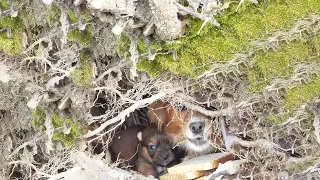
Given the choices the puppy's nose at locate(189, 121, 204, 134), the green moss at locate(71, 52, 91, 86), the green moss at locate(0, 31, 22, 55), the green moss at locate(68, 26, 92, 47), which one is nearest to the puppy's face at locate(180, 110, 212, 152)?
the puppy's nose at locate(189, 121, 204, 134)

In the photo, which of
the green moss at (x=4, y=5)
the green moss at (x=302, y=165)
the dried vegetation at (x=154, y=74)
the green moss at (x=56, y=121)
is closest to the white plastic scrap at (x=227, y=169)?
the dried vegetation at (x=154, y=74)

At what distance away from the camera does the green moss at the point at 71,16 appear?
3.24 m

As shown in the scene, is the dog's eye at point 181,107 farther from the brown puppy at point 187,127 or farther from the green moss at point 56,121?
the green moss at point 56,121

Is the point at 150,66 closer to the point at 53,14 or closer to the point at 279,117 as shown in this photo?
the point at 53,14

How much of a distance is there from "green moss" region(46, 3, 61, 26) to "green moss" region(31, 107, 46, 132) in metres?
0.72

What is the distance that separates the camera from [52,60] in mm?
3600

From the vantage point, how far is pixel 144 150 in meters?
4.00

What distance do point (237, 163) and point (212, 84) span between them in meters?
0.57

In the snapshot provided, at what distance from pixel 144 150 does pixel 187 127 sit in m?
0.48

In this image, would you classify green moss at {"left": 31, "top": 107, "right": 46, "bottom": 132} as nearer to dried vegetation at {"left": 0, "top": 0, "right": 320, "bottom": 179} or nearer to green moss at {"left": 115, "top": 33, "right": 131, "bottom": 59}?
dried vegetation at {"left": 0, "top": 0, "right": 320, "bottom": 179}

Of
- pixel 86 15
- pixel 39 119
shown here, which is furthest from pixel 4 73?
pixel 86 15

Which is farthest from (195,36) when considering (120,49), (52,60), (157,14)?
(52,60)

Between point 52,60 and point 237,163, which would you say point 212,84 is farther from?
point 52,60

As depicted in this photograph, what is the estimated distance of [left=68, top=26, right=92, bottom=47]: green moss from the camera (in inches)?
133
